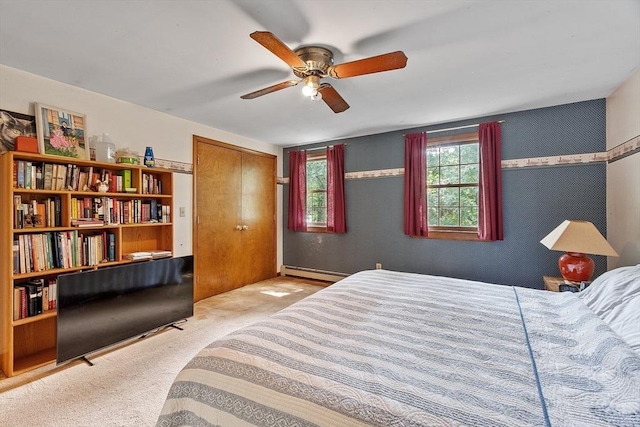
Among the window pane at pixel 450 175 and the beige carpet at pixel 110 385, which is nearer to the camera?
the beige carpet at pixel 110 385

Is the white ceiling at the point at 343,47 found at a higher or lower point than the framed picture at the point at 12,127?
higher

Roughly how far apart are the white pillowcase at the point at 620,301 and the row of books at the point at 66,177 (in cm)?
361

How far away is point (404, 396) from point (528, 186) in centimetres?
335

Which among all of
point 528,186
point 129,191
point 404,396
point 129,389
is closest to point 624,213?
point 528,186

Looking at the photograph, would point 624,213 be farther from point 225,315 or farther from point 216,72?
point 225,315

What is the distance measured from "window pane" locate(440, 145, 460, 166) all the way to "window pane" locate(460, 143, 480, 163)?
0.15 feet

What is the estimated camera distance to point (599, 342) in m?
1.09

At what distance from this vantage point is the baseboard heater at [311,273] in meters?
4.65

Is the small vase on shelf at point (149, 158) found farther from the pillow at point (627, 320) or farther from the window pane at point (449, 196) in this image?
the pillow at point (627, 320)

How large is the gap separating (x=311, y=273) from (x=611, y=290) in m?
3.81

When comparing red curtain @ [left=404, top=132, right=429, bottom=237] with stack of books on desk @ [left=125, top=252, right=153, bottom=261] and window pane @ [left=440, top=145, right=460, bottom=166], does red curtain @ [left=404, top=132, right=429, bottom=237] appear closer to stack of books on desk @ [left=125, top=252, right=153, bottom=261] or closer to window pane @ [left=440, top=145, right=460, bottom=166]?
window pane @ [left=440, top=145, right=460, bottom=166]

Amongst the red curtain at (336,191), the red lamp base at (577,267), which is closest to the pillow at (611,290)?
the red lamp base at (577,267)

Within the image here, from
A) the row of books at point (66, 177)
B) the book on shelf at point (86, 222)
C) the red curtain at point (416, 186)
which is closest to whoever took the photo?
the row of books at point (66, 177)

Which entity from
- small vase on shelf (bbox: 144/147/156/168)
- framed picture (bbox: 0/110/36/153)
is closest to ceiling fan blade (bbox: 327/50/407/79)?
small vase on shelf (bbox: 144/147/156/168)
